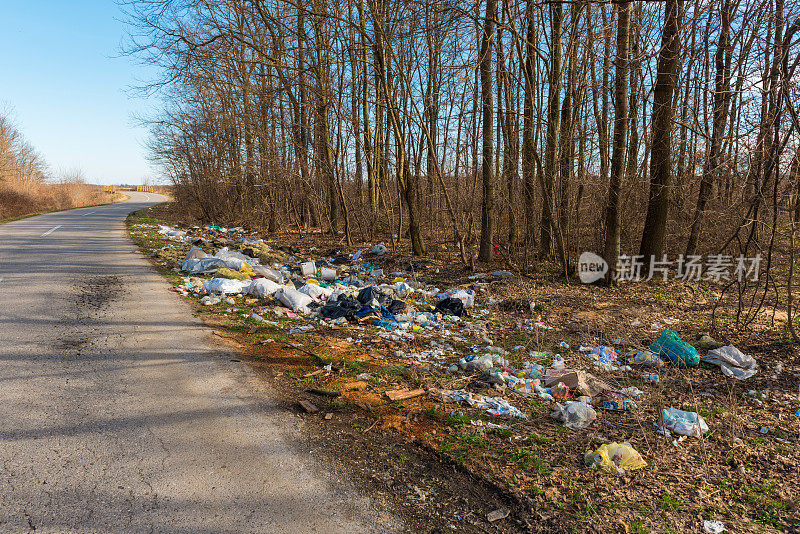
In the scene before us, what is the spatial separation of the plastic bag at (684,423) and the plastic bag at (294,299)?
533 centimetres

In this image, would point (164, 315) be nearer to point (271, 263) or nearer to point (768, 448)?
point (271, 263)

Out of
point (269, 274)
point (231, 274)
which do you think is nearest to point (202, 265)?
point (231, 274)

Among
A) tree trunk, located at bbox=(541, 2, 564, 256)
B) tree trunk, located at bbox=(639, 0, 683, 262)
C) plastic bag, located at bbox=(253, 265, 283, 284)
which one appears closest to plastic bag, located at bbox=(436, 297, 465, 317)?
tree trunk, located at bbox=(541, 2, 564, 256)

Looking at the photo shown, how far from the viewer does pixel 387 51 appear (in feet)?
36.8

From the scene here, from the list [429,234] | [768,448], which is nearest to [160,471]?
[768,448]

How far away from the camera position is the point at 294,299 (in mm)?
7527

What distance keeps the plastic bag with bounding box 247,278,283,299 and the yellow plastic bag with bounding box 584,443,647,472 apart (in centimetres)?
612

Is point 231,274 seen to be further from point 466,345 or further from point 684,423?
point 684,423

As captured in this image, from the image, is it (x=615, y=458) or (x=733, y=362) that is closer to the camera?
(x=615, y=458)

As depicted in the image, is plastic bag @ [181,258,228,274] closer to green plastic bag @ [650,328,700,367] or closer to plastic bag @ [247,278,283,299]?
plastic bag @ [247,278,283,299]

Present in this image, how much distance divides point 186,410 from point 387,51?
1023 cm

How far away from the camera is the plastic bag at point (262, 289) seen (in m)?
7.93

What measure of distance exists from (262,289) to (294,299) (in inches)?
32.6

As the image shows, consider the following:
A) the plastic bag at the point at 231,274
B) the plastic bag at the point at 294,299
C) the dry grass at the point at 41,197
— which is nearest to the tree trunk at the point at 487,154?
the plastic bag at the point at 294,299
